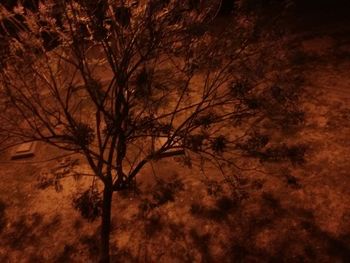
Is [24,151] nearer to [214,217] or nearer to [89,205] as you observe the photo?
[89,205]

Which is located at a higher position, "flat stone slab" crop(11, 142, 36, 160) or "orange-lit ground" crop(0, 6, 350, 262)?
"flat stone slab" crop(11, 142, 36, 160)

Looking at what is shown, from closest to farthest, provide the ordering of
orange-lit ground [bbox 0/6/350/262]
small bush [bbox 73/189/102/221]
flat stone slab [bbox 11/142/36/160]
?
orange-lit ground [bbox 0/6/350/262] < small bush [bbox 73/189/102/221] < flat stone slab [bbox 11/142/36/160]

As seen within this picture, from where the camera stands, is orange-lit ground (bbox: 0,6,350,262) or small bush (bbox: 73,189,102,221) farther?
small bush (bbox: 73,189,102,221)

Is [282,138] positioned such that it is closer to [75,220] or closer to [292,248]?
[292,248]

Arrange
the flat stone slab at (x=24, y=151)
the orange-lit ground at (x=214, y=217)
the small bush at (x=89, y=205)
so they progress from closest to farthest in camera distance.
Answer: the orange-lit ground at (x=214, y=217) < the small bush at (x=89, y=205) < the flat stone slab at (x=24, y=151)

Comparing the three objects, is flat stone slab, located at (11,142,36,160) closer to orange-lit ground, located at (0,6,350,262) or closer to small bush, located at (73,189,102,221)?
orange-lit ground, located at (0,6,350,262)

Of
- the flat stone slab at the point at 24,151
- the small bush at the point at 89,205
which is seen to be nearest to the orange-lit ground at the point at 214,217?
the small bush at the point at 89,205

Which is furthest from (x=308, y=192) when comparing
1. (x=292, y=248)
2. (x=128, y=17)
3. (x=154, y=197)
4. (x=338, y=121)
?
(x=128, y=17)

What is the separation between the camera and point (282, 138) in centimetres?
632

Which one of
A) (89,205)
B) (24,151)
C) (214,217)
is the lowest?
(214,217)

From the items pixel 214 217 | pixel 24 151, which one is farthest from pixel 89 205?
pixel 24 151

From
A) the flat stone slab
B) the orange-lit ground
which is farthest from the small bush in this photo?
the flat stone slab

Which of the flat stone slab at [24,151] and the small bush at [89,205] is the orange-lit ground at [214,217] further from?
the flat stone slab at [24,151]

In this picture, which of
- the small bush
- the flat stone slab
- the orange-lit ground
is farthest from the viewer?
the flat stone slab
